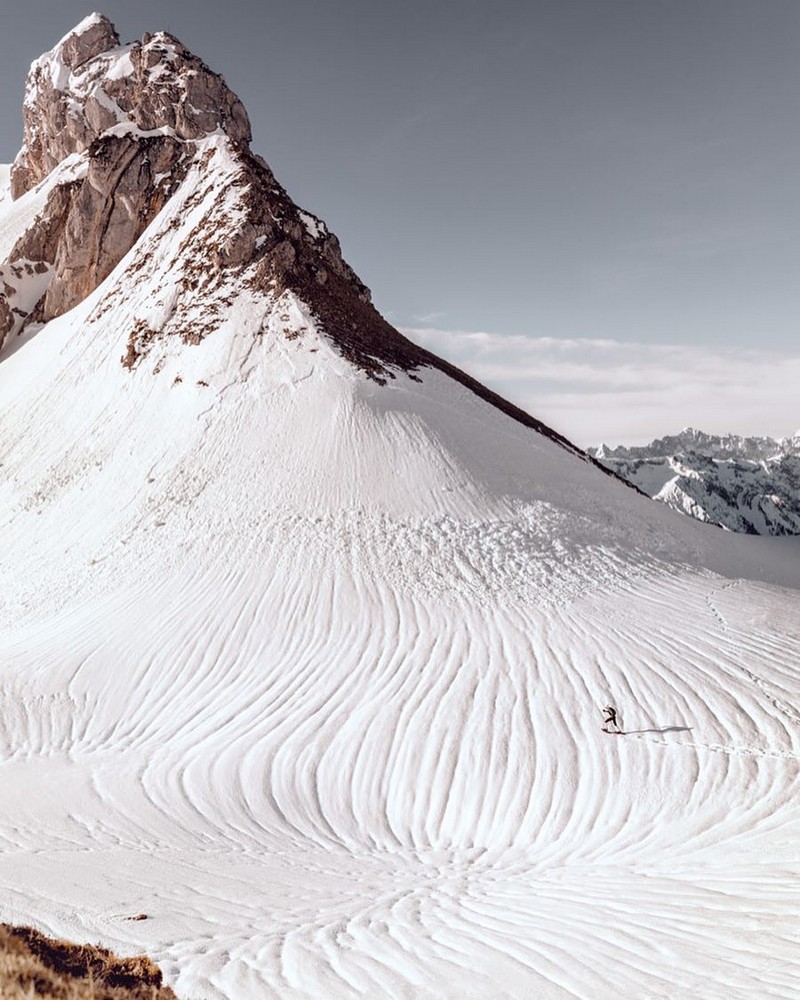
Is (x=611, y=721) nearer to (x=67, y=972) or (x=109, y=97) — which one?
(x=67, y=972)

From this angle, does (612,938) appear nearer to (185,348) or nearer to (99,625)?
(99,625)

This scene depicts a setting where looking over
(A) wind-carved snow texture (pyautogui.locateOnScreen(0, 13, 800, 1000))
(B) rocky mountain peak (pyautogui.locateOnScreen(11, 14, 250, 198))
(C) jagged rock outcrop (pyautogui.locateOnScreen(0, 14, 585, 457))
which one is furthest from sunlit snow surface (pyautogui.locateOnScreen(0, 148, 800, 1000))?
(B) rocky mountain peak (pyautogui.locateOnScreen(11, 14, 250, 198))

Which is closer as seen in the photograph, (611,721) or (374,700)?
(611,721)

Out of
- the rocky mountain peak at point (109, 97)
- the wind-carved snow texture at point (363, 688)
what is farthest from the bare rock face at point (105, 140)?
the wind-carved snow texture at point (363, 688)

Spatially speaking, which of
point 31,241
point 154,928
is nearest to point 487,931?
point 154,928

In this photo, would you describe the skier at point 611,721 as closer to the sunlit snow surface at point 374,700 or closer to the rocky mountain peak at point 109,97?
the sunlit snow surface at point 374,700

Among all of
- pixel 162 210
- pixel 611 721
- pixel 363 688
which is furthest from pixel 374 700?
pixel 162 210
